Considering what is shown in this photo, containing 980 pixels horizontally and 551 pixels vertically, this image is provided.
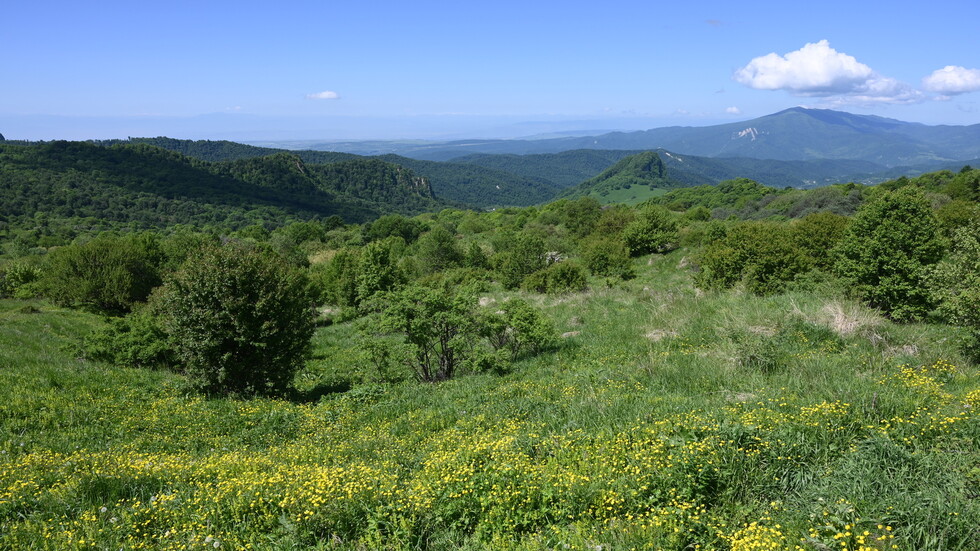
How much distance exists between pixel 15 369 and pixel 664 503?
14408 mm

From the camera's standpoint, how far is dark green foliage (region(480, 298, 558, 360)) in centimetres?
1359

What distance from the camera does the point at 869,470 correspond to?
14.4 feet

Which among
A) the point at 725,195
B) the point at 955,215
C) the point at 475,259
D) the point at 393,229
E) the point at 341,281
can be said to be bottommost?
the point at 475,259

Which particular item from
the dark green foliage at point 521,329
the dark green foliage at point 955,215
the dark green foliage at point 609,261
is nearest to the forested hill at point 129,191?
the dark green foliage at point 609,261

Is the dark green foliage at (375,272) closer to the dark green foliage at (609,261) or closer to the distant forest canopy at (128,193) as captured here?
the dark green foliage at (609,261)

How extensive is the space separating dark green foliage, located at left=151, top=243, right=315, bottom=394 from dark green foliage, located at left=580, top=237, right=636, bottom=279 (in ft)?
86.3

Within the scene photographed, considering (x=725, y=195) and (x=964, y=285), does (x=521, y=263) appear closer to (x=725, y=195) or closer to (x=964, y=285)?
(x=964, y=285)

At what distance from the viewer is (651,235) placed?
4144 centimetres

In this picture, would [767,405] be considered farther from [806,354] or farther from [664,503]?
[806,354]

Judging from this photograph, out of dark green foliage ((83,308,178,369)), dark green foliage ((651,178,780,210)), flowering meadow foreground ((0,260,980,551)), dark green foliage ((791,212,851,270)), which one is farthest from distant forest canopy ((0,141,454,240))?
flowering meadow foreground ((0,260,980,551))

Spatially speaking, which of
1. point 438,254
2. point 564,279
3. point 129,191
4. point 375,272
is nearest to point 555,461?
point 564,279

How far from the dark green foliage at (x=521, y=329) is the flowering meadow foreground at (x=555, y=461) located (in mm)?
3601

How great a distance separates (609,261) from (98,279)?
37033 mm

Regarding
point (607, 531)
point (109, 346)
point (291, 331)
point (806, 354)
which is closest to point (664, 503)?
point (607, 531)
